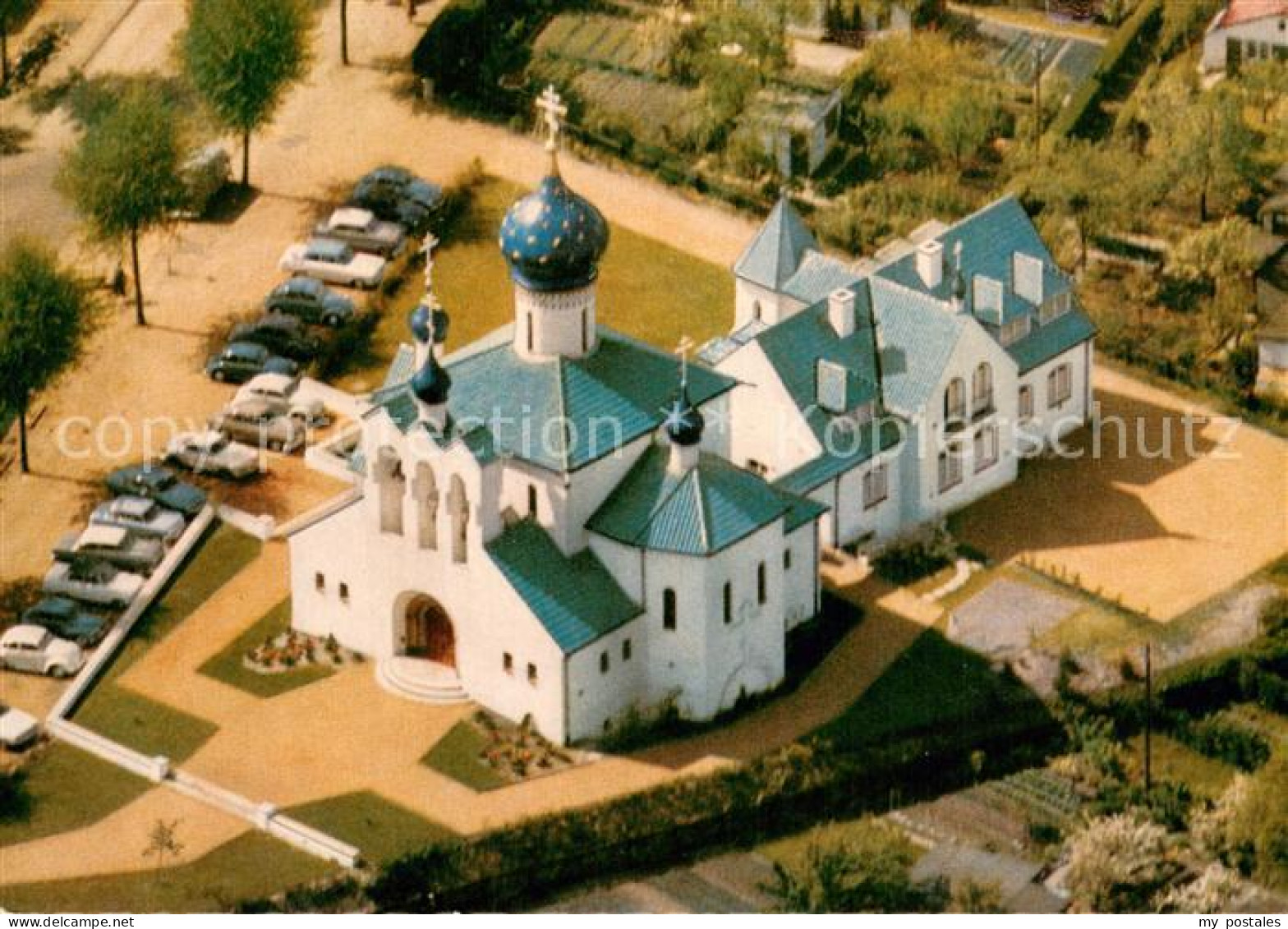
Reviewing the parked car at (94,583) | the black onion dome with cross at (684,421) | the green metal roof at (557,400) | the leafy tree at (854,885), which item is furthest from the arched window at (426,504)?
the leafy tree at (854,885)

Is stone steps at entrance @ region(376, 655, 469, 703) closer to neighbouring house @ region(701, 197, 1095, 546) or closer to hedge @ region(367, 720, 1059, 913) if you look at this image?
hedge @ region(367, 720, 1059, 913)

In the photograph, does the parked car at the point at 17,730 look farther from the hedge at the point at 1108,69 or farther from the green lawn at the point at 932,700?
the hedge at the point at 1108,69

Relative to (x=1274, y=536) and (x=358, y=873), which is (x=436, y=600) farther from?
(x=1274, y=536)

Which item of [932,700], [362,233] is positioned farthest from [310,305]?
[932,700]

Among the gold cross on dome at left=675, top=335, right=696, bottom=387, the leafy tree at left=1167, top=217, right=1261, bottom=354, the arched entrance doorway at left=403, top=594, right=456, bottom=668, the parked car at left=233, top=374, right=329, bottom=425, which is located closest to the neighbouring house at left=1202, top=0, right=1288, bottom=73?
the leafy tree at left=1167, top=217, right=1261, bottom=354

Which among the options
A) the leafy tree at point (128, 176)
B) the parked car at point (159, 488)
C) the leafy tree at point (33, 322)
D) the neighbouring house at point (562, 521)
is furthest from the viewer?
the leafy tree at point (128, 176)

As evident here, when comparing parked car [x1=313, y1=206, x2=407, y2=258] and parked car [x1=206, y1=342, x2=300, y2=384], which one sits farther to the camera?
parked car [x1=313, y1=206, x2=407, y2=258]
